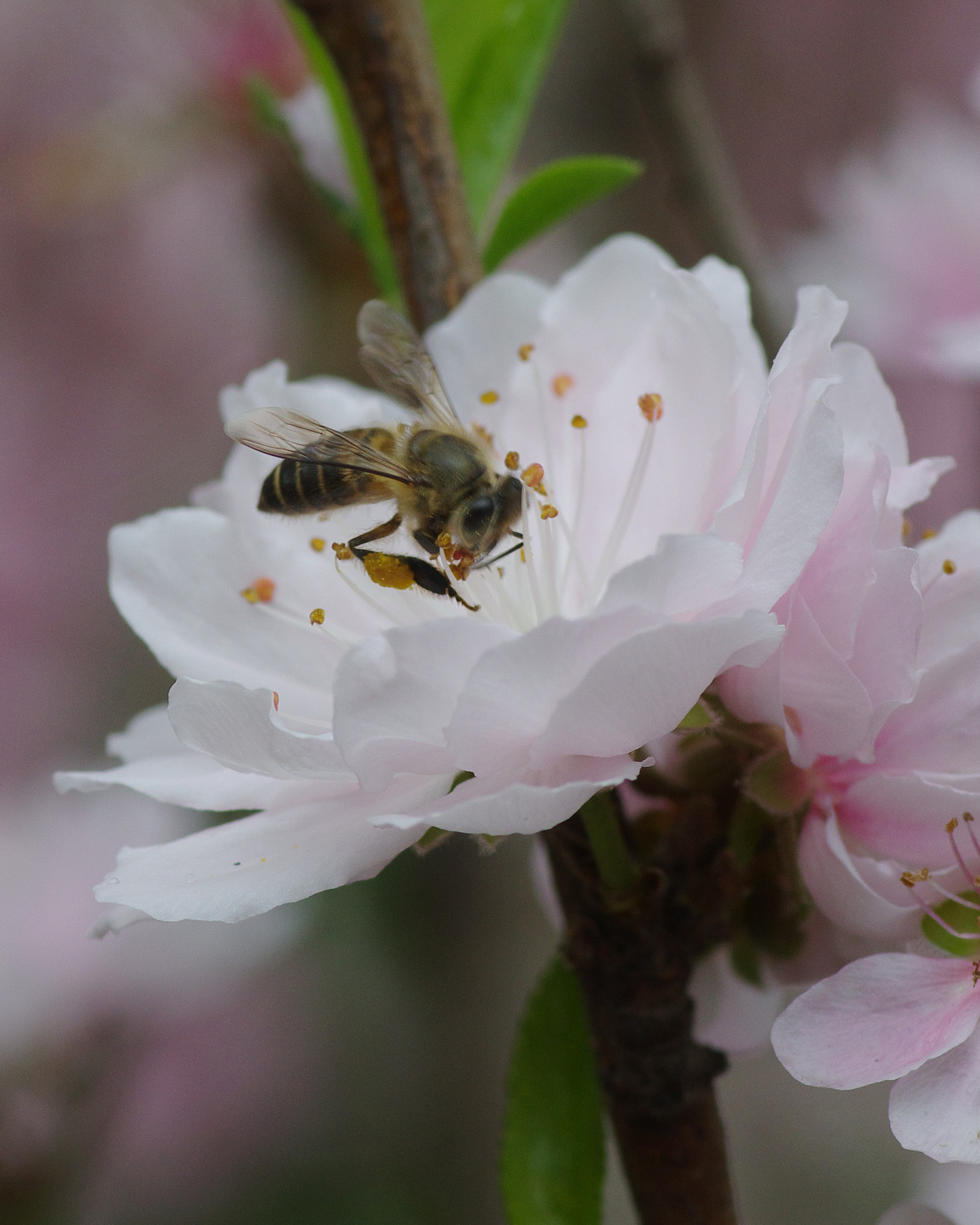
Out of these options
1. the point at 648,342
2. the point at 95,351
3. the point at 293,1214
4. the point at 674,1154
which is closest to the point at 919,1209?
the point at 674,1154

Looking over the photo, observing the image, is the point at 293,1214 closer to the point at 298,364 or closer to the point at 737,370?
the point at 298,364

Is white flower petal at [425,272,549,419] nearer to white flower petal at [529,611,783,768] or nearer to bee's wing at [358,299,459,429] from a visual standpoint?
bee's wing at [358,299,459,429]

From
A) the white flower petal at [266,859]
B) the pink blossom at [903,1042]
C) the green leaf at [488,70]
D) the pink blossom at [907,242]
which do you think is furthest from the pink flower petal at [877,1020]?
the pink blossom at [907,242]

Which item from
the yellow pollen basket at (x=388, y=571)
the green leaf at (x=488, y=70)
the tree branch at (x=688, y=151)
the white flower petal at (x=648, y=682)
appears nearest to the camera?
the white flower petal at (x=648, y=682)

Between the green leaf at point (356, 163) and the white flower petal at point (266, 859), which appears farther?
the green leaf at point (356, 163)

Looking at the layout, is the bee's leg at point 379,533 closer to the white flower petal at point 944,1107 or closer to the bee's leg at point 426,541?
the bee's leg at point 426,541

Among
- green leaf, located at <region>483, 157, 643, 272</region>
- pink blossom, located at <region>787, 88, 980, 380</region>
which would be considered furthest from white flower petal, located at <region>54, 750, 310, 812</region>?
pink blossom, located at <region>787, 88, 980, 380</region>
